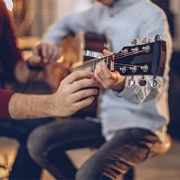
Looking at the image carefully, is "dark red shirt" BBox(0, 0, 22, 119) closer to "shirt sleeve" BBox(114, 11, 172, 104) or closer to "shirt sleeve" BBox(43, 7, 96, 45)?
"shirt sleeve" BBox(43, 7, 96, 45)

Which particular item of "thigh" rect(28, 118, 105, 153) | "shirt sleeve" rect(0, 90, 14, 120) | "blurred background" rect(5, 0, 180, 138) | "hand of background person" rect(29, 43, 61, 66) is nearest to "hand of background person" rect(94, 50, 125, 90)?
"shirt sleeve" rect(0, 90, 14, 120)

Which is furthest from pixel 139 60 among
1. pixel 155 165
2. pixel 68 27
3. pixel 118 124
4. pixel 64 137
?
pixel 155 165

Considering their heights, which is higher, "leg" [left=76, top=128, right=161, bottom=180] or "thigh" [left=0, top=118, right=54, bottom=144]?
"leg" [left=76, top=128, right=161, bottom=180]

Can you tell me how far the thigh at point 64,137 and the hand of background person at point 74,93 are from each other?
0.40m

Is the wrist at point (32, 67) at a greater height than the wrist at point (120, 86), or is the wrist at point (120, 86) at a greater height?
the wrist at point (120, 86)

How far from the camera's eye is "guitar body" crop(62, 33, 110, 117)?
149cm

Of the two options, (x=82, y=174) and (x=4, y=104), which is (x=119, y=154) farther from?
(x=4, y=104)

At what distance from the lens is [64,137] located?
1.51 m

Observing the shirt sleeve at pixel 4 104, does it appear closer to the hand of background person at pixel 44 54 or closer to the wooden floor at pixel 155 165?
the hand of background person at pixel 44 54

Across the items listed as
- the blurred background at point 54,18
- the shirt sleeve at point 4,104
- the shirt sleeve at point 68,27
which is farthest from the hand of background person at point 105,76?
the blurred background at point 54,18

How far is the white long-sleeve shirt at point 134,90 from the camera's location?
1.34m

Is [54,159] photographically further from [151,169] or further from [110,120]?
[151,169]

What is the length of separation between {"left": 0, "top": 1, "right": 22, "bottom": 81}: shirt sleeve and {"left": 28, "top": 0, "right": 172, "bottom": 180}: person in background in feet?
0.98

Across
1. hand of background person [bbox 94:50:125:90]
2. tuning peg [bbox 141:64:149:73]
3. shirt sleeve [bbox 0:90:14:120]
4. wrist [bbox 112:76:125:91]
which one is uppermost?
tuning peg [bbox 141:64:149:73]
